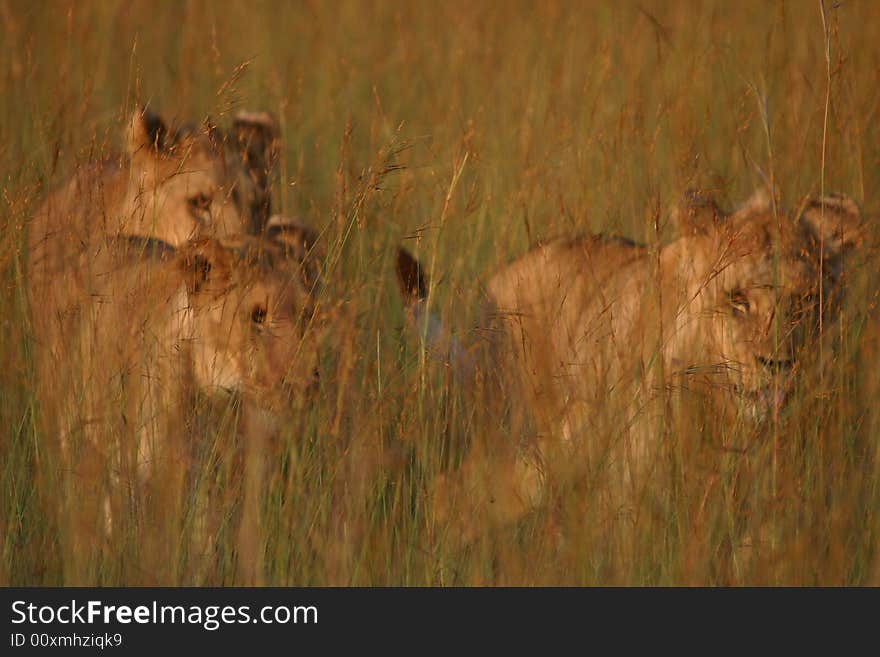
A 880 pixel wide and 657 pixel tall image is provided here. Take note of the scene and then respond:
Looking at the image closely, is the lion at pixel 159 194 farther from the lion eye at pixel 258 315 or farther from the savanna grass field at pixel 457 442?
the lion eye at pixel 258 315

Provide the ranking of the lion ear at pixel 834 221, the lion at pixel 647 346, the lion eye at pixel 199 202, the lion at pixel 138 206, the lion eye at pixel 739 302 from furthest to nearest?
1. the lion eye at pixel 199 202
2. the lion ear at pixel 834 221
3. the lion eye at pixel 739 302
4. the lion at pixel 138 206
5. the lion at pixel 647 346

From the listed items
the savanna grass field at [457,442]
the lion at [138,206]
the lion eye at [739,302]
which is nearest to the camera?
the savanna grass field at [457,442]

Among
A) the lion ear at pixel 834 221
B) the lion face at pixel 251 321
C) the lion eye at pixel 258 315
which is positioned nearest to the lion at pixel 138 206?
the lion face at pixel 251 321

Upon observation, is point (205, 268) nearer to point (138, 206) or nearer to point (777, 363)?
point (138, 206)

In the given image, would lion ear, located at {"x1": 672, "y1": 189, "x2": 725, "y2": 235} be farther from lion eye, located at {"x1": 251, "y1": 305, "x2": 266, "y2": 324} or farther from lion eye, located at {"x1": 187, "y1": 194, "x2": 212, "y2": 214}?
lion eye, located at {"x1": 187, "y1": 194, "x2": 212, "y2": 214}

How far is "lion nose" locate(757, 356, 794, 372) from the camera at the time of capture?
303cm

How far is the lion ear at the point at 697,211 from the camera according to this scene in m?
3.30

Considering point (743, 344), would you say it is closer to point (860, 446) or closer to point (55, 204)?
point (860, 446)

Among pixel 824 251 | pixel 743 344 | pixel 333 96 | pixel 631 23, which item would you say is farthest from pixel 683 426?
pixel 631 23

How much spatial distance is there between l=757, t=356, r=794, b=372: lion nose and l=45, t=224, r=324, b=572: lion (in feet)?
3.81

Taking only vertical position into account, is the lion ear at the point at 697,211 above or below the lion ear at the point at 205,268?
above

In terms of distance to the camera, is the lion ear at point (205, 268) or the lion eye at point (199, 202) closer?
the lion ear at point (205, 268)

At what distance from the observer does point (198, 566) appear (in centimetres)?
265

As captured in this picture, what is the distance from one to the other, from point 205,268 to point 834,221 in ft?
6.23
